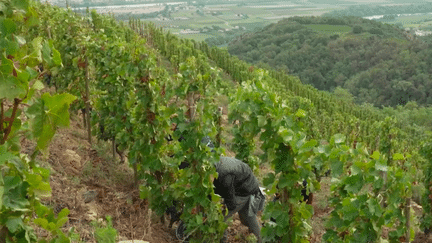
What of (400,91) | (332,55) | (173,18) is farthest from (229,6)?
(400,91)

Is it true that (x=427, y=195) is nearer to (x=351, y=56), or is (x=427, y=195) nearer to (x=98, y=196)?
(x=98, y=196)

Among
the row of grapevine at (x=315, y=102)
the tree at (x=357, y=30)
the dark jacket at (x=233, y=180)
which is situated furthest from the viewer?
the tree at (x=357, y=30)

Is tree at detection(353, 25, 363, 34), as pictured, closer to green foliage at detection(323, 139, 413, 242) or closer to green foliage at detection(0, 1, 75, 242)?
green foliage at detection(323, 139, 413, 242)

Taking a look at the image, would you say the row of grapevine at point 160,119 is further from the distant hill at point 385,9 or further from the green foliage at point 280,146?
the distant hill at point 385,9

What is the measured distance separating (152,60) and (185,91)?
1160 millimetres

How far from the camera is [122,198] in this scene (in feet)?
20.9

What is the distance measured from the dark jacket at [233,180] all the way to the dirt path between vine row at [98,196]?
94 centimetres

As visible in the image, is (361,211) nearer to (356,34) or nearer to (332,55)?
(332,55)

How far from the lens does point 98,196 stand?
20.3 feet

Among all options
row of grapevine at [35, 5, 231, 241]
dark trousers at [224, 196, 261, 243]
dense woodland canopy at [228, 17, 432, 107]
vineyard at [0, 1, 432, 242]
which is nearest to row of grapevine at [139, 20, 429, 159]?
row of grapevine at [35, 5, 231, 241]

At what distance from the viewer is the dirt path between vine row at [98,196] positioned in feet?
17.4

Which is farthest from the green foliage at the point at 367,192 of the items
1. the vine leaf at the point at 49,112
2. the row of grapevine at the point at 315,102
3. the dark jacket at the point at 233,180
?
the row of grapevine at the point at 315,102

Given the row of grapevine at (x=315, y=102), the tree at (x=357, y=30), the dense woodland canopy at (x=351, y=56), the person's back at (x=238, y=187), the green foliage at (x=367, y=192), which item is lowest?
the dense woodland canopy at (x=351, y=56)

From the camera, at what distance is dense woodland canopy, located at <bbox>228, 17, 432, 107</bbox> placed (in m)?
68.4
